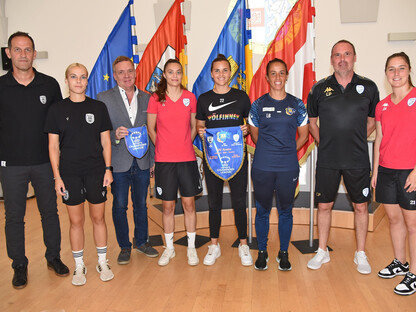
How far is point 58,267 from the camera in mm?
3078

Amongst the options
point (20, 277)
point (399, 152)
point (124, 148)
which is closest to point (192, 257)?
point (124, 148)

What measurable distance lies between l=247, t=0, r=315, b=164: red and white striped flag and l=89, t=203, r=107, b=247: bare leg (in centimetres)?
148

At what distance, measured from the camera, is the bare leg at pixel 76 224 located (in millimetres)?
2814

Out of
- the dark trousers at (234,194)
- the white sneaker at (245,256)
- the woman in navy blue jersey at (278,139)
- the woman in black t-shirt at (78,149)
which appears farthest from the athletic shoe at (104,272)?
the woman in navy blue jersey at (278,139)

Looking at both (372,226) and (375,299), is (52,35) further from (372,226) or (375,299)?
(375,299)

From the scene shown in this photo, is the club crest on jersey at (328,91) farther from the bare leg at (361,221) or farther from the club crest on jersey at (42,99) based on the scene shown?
the club crest on jersey at (42,99)

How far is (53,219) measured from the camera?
3070mm

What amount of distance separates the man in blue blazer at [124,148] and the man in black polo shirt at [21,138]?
1.65 feet

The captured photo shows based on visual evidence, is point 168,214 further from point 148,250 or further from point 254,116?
point 254,116

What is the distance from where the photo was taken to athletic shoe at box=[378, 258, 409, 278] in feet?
9.31

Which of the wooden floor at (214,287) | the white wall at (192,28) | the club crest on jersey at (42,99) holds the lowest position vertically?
the wooden floor at (214,287)

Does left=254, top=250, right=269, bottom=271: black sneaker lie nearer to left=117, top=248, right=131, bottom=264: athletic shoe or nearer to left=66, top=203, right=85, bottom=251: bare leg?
left=117, top=248, right=131, bottom=264: athletic shoe

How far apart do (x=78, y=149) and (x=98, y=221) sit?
0.63 m

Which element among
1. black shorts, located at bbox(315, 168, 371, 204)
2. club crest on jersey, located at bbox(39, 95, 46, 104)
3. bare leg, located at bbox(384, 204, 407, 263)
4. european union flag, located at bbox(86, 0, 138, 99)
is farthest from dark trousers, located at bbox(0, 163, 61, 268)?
bare leg, located at bbox(384, 204, 407, 263)
